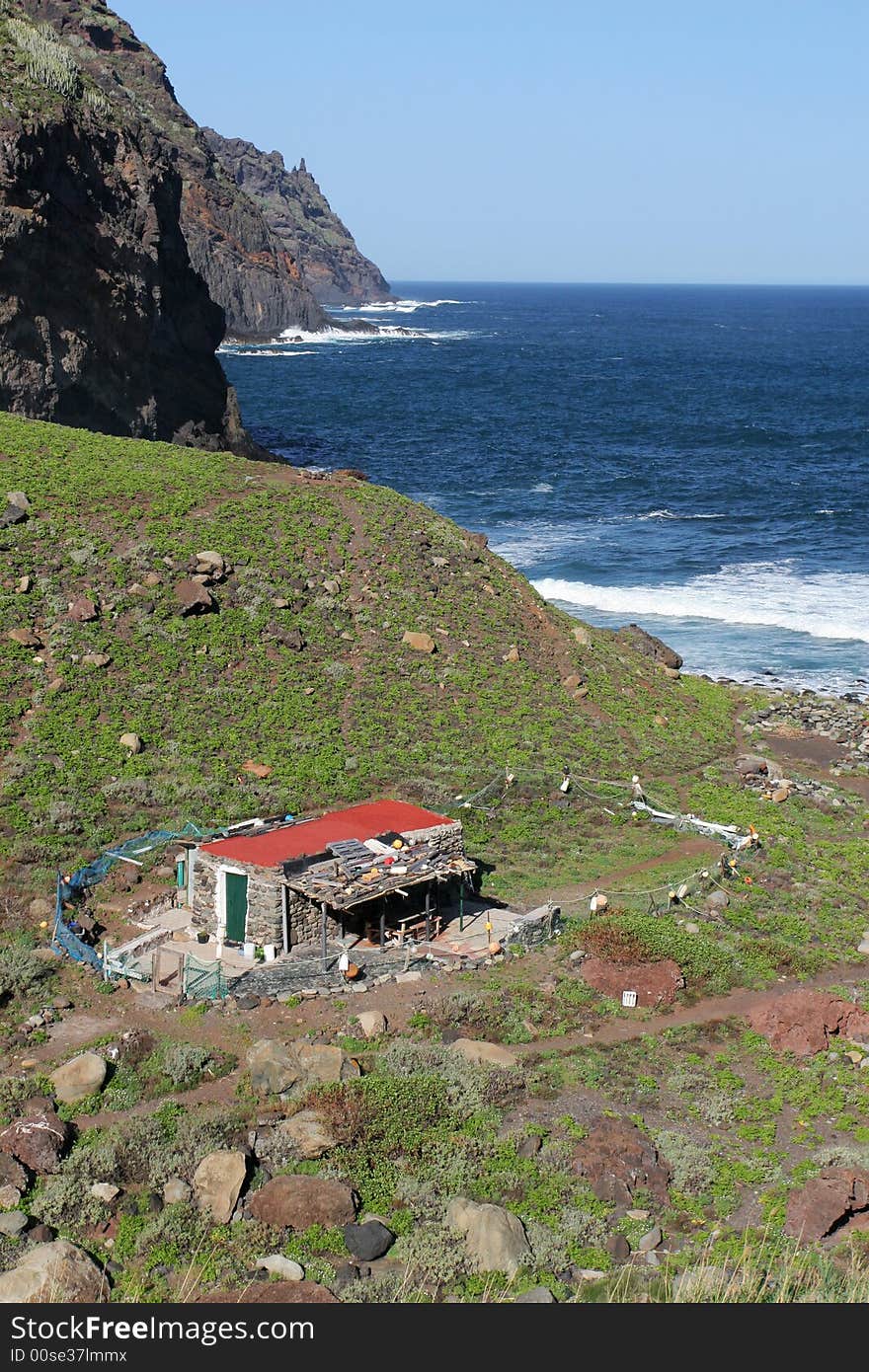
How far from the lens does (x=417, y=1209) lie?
20.0 m

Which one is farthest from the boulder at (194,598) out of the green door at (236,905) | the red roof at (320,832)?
the green door at (236,905)

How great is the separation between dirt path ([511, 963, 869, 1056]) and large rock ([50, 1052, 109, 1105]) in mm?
7570

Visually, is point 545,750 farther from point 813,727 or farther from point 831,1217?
point 831,1217

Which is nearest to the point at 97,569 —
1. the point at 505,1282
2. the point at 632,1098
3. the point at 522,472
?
the point at 632,1098

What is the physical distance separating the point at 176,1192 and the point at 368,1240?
10.5 feet

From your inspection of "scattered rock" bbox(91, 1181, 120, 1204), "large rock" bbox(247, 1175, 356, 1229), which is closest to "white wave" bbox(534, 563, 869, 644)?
"large rock" bbox(247, 1175, 356, 1229)

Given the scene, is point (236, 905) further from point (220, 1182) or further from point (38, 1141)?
point (220, 1182)

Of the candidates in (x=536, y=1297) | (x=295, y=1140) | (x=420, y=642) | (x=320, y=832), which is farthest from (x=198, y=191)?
(x=536, y=1297)

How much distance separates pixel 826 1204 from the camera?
20.2m

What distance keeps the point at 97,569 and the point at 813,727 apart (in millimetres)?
25100

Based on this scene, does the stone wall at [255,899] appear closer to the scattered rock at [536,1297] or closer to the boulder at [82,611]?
the scattered rock at [536,1297]

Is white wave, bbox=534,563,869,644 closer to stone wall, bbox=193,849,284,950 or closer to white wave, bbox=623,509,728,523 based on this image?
white wave, bbox=623,509,728,523

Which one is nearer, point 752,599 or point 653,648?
point 653,648

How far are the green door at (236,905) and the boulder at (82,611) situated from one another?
14.4 meters
